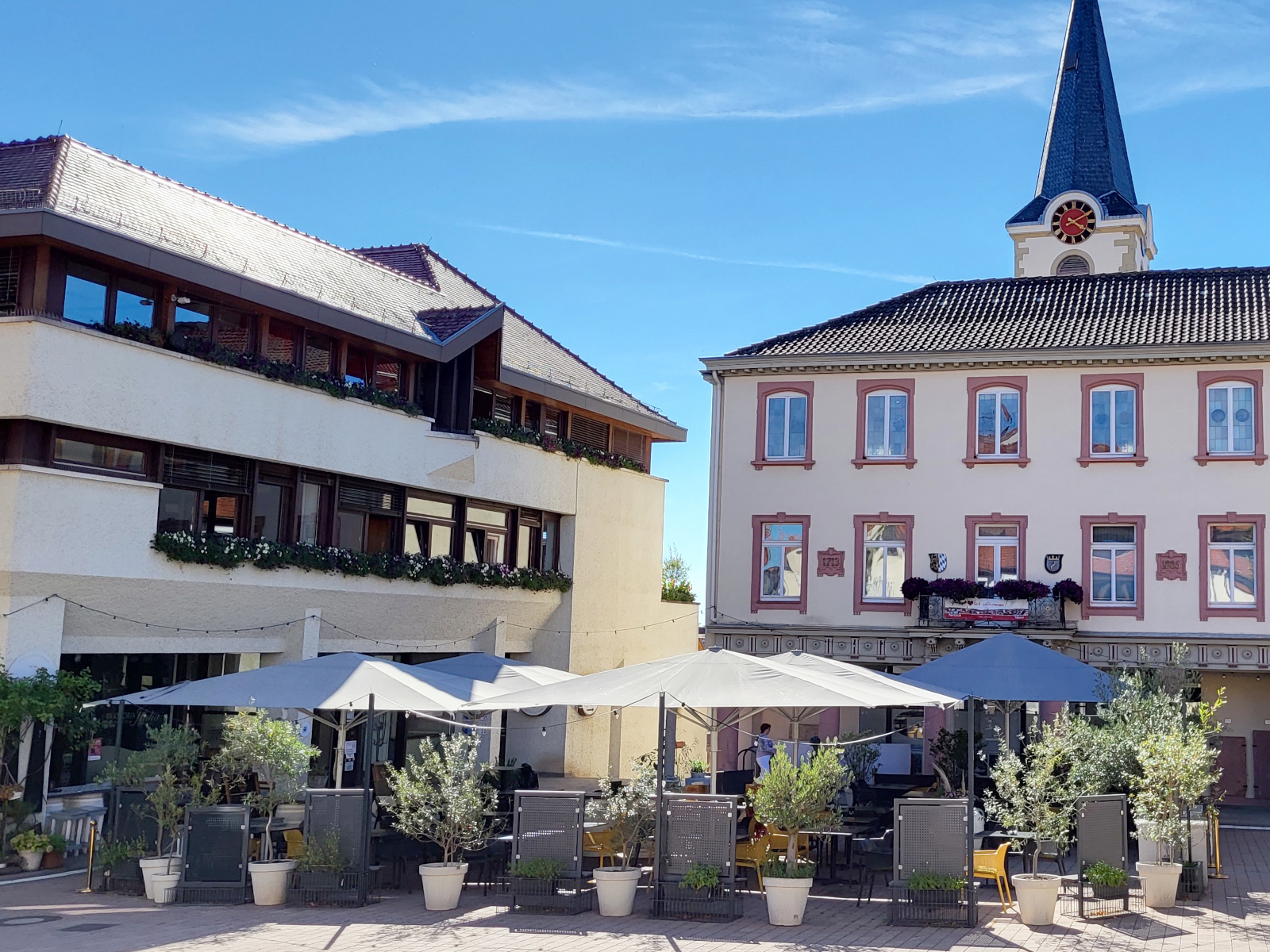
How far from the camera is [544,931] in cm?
1306

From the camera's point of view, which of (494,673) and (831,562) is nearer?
(494,673)

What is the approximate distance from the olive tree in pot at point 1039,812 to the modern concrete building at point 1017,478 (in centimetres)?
1341

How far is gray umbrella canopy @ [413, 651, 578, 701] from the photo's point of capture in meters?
18.4

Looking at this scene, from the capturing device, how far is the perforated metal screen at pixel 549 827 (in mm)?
14000

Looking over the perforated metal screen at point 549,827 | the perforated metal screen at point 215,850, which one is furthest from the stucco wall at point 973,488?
the perforated metal screen at point 215,850

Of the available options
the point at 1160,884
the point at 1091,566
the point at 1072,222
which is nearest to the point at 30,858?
the point at 1160,884

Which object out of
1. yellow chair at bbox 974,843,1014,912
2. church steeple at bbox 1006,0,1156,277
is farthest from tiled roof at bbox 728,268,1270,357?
yellow chair at bbox 974,843,1014,912

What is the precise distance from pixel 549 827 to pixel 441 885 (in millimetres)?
1254

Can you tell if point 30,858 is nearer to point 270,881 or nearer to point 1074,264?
point 270,881

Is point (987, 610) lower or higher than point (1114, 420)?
lower

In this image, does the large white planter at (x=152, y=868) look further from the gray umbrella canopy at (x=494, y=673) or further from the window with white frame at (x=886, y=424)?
the window with white frame at (x=886, y=424)

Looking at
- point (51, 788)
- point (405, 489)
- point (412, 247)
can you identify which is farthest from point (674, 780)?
point (412, 247)

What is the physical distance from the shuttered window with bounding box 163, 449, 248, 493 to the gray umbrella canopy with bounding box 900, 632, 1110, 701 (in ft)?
37.1

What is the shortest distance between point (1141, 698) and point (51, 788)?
1445cm
